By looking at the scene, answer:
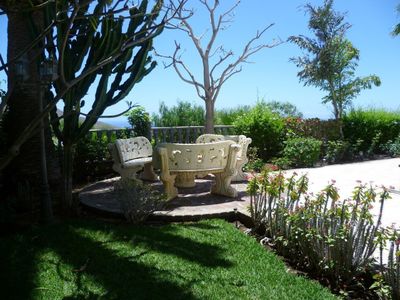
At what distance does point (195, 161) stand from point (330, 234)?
2.92 meters

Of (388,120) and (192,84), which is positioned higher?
(192,84)

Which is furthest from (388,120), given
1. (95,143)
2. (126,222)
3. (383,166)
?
(126,222)

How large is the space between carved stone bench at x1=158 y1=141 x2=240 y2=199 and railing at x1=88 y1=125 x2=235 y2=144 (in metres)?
3.71

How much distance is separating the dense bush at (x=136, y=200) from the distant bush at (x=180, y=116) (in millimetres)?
7966

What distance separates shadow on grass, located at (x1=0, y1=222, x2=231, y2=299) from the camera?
309 centimetres

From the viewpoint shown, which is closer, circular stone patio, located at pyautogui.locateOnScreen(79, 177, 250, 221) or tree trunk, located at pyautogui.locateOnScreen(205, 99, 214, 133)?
circular stone patio, located at pyautogui.locateOnScreen(79, 177, 250, 221)

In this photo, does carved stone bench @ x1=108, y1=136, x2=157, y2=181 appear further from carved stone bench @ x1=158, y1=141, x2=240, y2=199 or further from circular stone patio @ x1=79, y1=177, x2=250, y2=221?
carved stone bench @ x1=158, y1=141, x2=240, y2=199

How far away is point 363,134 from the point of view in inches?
520

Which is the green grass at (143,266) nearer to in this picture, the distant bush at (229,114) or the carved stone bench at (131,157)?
the carved stone bench at (131,157)

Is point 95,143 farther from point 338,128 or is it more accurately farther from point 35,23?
point 338,128

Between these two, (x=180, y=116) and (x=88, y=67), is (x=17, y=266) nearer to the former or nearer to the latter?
(x=88, y=67)

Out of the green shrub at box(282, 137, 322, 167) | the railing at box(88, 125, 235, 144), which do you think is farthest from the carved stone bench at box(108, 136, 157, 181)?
the green shrub at box(282, 137, 322, 167)

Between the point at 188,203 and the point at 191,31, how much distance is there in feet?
29.5

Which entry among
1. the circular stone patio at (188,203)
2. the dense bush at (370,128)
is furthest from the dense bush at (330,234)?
the dense bush at (370,128)
